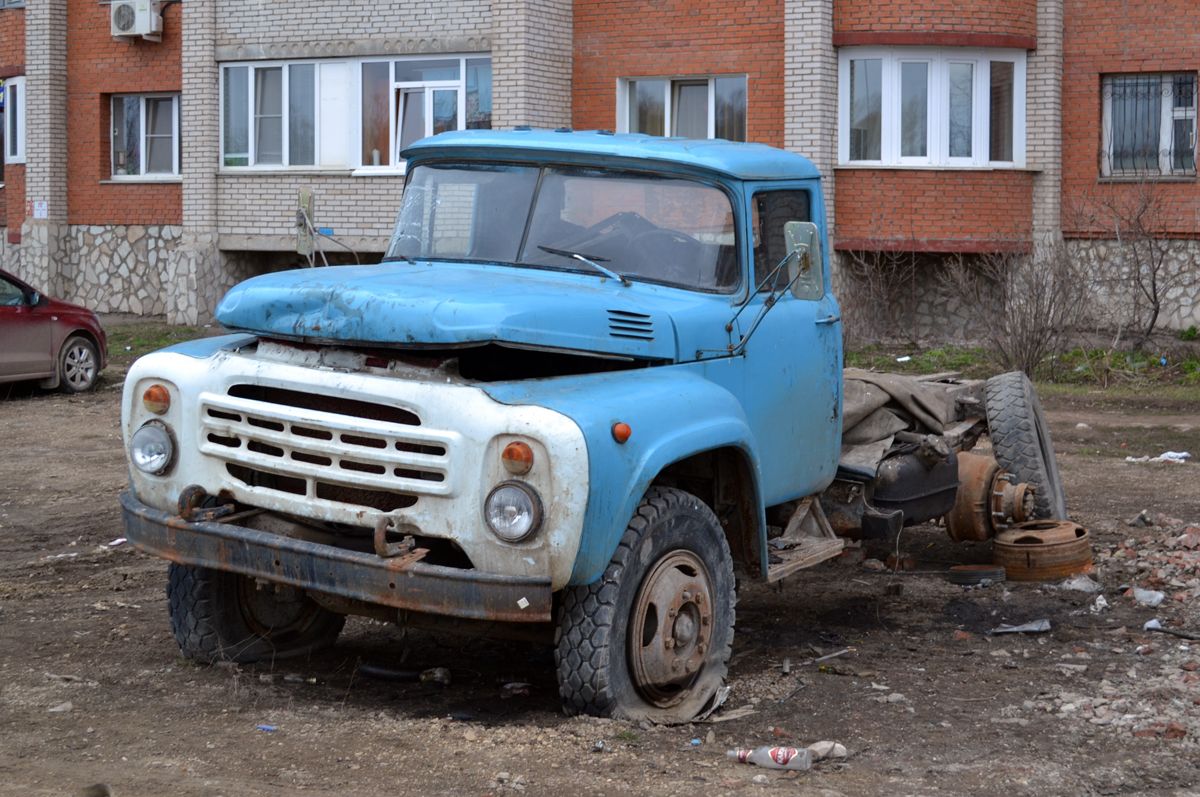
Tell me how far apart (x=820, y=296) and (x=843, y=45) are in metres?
15.0

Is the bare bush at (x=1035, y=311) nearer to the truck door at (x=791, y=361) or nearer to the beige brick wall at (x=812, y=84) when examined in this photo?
the beige brick wall at (x=812, y=84)

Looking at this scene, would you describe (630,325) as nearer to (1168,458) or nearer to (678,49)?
(1168,458)

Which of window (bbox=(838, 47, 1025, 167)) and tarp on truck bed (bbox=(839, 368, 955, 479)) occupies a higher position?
window (bbox=(838, 47, 1025, 167))

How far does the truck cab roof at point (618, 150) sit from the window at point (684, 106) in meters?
15.3

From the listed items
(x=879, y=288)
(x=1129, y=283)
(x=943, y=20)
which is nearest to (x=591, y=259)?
(x=1129, y=283)

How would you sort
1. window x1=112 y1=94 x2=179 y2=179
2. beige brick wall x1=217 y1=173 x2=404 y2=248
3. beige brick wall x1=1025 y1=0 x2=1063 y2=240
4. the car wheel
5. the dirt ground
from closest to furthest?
the dirt ground
the car wheel
beige brick wall x1=1025 y1=0 x2=1063 y2=240
beige brick wall x1=217 y1=173 x2=404 y2=248
window x1=112 y1=94 x2=179 y2=179

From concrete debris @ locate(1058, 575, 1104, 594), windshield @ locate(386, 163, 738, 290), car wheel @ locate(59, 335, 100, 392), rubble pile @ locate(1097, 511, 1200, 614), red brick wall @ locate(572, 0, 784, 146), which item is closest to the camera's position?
windshield @ locate(386, 163, 738, 290)

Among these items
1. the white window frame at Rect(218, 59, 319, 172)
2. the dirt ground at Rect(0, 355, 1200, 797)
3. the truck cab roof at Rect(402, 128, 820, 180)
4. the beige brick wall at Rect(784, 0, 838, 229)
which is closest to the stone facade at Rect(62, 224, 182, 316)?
the white window frame at Rect(218, 59, 319, 172)

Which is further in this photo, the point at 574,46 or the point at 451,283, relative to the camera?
the point at 574,46

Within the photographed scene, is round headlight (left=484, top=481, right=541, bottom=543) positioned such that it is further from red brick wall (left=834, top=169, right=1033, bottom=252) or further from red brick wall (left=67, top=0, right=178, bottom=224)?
red brick wall (left=67, top=0, right=178, bottom=224)

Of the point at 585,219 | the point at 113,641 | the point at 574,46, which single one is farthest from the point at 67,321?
the point at 585,219

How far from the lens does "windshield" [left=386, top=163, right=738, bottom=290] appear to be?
612 cm

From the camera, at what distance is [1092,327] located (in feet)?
60.3

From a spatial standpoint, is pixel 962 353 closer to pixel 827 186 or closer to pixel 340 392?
pixel 827 186
